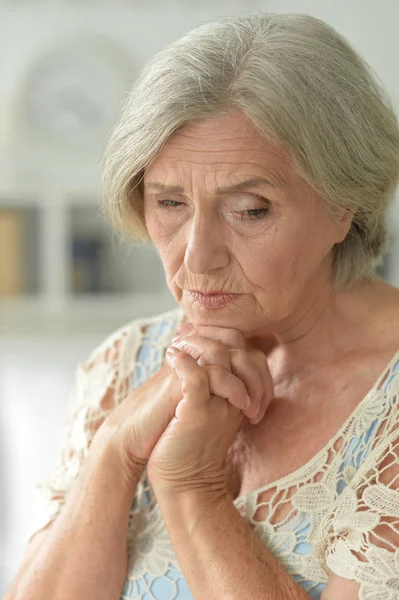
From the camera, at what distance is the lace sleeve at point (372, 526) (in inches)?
44.2

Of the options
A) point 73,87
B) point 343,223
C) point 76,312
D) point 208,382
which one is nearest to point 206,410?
point 208,382

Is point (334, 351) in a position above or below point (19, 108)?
below

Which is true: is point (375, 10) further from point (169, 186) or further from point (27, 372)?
point (169, 186)

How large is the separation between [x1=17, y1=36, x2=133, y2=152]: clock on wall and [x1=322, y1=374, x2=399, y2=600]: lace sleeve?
3924mm

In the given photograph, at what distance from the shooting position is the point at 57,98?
491 centimetres

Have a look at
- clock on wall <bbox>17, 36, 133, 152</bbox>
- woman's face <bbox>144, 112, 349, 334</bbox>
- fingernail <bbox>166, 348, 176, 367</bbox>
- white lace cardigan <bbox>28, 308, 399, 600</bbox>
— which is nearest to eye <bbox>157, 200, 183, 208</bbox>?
woman's face <bbox>144, 112, 349, 334</bbox>

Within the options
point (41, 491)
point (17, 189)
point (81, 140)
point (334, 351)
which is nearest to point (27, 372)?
point (17, 189)

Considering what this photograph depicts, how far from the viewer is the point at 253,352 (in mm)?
1426

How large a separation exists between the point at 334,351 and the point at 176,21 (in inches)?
151

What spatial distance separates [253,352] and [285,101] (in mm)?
423

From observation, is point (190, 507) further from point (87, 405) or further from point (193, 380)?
point (87, 405)

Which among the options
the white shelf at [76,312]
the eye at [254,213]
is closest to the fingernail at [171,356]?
the eye at [254,213]

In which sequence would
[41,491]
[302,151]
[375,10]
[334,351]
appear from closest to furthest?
[302,151]
[334,351]
[41,491]
[375,10]

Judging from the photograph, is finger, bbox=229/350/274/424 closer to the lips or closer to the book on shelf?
the lips
